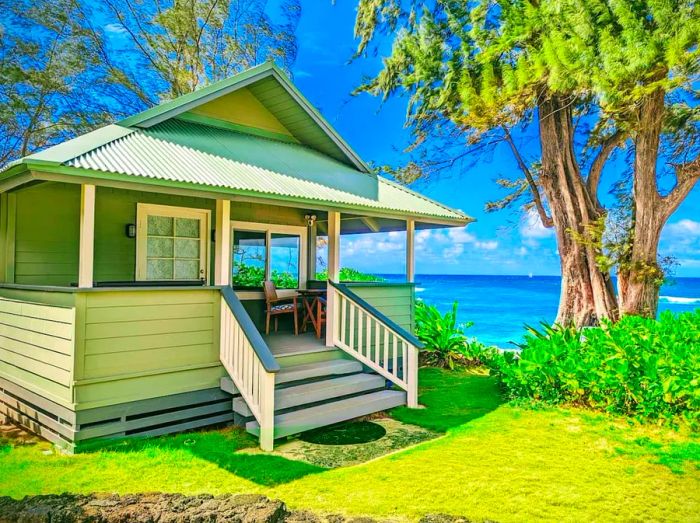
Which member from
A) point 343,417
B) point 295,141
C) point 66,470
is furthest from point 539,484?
point 295,141

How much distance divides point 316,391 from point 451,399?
2.52m

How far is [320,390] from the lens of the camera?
20.3ft

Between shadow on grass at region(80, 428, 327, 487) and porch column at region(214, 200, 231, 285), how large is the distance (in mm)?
1917

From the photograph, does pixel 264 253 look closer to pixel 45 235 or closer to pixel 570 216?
pixel 45 235

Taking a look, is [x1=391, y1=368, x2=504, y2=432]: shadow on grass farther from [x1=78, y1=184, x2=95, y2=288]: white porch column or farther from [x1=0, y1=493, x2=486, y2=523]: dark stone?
[x1=78, y1=184, x2=95, y2=288]: white porch column

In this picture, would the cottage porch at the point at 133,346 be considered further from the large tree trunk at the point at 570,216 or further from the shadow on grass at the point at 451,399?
the large tree trunk at the point at 570,216

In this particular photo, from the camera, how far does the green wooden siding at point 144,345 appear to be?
5.15 meters

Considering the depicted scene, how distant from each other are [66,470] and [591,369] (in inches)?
247

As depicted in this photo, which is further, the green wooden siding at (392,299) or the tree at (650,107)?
the green wooden siding at (392,299)

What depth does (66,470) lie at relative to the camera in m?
Answer: 4.60

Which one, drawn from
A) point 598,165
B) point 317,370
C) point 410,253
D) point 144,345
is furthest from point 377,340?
point 598,165

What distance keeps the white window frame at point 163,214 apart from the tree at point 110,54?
10677 millimetres

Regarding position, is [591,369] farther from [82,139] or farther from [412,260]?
[82,139]

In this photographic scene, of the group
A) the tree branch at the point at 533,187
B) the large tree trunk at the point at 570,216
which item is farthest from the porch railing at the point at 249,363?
the tree branch at the point at 533,187
